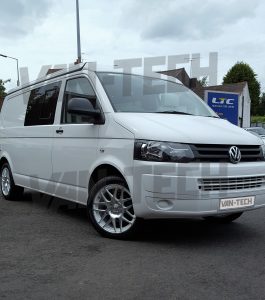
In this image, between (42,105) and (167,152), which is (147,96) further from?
(42,105)

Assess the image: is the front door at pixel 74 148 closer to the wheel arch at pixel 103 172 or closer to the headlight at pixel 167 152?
the wheel arch at pixel 103 172

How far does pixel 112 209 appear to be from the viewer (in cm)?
561

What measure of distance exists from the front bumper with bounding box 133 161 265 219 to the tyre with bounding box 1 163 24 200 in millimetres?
4049

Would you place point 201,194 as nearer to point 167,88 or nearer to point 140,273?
point 140,273

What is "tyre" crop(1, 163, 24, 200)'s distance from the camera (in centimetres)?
861

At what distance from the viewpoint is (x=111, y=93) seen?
5.95 meters

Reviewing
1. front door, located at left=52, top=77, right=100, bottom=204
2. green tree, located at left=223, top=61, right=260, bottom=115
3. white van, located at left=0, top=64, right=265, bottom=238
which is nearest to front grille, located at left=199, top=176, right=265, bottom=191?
white van, located at left=0, top=64, right=265, bottom=238

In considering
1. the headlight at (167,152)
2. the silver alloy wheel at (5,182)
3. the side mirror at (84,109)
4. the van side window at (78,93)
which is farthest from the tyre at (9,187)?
the headlight at (167,152)

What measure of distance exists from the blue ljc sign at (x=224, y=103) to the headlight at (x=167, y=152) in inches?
493

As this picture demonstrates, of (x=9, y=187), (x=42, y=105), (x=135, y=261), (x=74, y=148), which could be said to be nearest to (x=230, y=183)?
(x=135, y=261)

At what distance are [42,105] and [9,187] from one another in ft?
6.84

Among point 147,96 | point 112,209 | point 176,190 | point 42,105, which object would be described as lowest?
point 112,209

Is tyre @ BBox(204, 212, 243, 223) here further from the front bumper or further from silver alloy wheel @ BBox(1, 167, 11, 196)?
silver alloy wheel @ BBox(1, 167, 11, 196)

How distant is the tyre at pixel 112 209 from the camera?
5.43 meters
